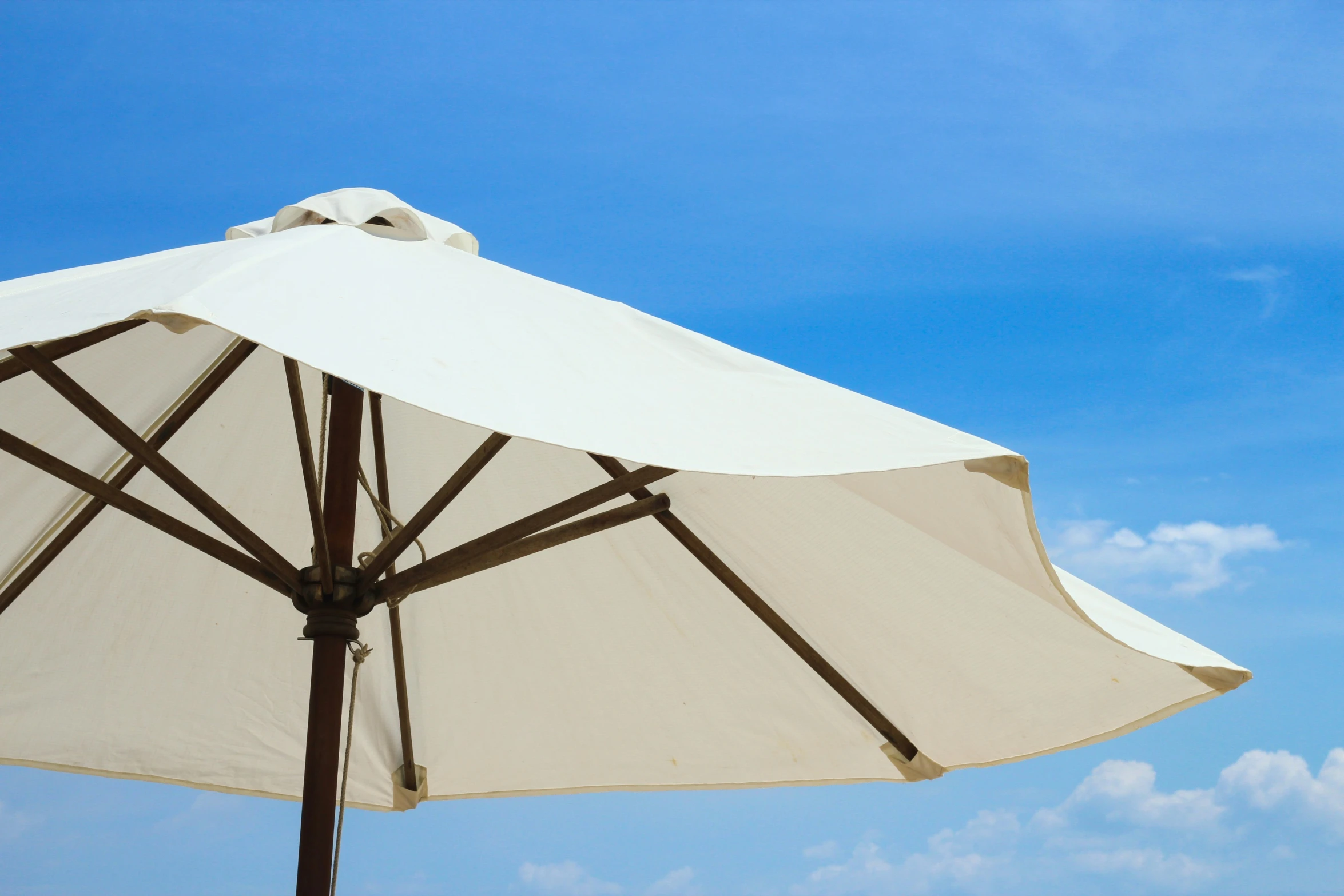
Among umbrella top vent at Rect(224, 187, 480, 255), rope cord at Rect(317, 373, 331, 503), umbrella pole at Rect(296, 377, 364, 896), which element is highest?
umbrella top vent at Rect(224, 187, 480, 255)

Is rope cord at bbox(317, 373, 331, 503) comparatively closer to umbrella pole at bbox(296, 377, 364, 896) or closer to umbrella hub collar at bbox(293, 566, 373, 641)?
umbrella pole at bbox(296, 377, 364, 896)

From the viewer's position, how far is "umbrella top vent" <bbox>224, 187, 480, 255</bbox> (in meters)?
2.79

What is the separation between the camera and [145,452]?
2383 mm

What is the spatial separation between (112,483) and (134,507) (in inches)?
26.0

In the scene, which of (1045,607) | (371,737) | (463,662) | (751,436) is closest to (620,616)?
(463,662)

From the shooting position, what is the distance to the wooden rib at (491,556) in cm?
260

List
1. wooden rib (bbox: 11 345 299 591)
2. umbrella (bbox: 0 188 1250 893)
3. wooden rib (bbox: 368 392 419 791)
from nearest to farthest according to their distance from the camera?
umbrella (bbox: 0 188 1250 893), wooden rib (bbox: 11 345 299 591), wooden rib (bbox: 368 392 419 791)

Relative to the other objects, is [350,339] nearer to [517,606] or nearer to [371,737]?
[517,606]

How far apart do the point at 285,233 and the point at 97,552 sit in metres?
1.88

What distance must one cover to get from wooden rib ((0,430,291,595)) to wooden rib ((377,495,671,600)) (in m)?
0.27

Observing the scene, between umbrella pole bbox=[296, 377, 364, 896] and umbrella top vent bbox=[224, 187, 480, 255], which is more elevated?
umbrella top vent bbox=[224, 187, 480, 255]

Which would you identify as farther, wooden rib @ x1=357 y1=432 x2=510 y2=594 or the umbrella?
wooden rib @ x1=357 y1=432 x2=510 y2=594

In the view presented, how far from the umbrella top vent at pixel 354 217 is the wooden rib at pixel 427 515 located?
1.93 ft

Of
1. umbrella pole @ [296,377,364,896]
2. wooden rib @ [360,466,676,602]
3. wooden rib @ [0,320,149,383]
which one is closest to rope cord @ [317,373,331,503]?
umbrella pole @ [296,377,364,896]
